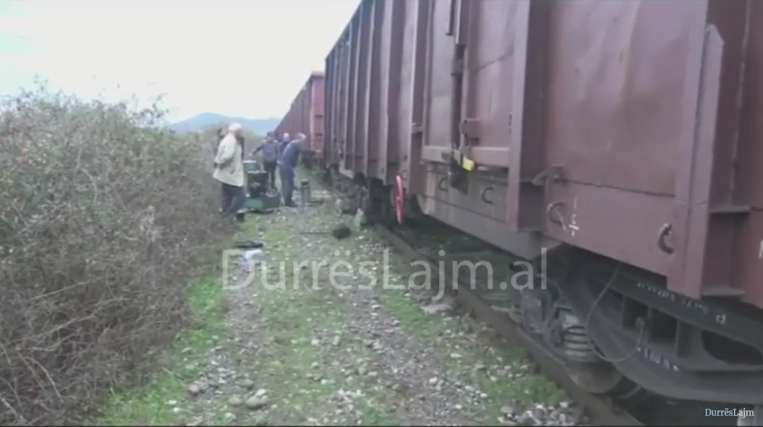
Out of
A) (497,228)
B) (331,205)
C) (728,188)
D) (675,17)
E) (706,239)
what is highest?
(675,17)

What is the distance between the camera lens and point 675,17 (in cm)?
261

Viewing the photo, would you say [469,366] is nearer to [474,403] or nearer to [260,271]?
[474,403]

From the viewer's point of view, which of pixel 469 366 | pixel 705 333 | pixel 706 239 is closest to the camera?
pixel 706 239

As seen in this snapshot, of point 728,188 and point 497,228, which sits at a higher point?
point 728,188

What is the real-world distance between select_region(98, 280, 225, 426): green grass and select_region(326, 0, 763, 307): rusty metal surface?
194cm

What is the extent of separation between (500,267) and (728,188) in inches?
214

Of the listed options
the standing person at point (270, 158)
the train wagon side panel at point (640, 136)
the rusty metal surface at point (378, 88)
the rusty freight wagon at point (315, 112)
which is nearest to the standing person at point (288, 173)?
the standing person at point (270, 158)

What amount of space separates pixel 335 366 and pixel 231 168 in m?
7.52

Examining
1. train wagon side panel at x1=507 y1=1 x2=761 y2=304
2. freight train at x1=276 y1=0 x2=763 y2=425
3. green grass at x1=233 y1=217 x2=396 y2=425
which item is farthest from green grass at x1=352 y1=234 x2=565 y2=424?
train wagon side panel at x1=507 y1=1 x2=761 y2=304

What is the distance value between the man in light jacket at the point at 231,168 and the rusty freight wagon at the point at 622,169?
6.12 m

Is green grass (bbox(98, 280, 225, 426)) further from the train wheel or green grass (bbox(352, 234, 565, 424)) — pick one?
the train wheel

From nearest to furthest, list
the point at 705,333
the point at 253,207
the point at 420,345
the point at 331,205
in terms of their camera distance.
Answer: the point at 705,333
the point at 420,345
the point at 253,207
the point at 331,205

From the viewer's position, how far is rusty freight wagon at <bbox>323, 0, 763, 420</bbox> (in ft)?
7.79

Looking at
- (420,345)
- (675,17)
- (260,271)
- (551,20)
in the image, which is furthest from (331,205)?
(675,17)
